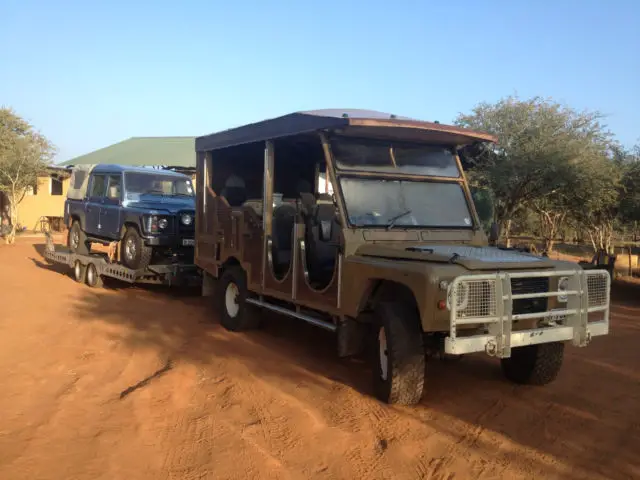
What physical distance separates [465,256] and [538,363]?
158 cm

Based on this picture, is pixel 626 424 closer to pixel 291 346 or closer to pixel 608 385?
pixel 608 385

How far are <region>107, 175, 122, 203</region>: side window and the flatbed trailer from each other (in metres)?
1.22

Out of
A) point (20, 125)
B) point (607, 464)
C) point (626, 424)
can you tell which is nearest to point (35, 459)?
point (607, 464)

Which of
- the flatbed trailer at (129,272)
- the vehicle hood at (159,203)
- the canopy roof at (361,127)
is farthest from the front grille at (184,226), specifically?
the canopy roof at (361,127)

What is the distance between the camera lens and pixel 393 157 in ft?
20.9

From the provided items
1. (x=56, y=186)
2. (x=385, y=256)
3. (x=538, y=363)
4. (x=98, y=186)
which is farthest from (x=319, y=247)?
(x=56, y=186)

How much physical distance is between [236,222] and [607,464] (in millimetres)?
5294

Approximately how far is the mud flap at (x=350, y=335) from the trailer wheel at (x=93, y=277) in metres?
7.46

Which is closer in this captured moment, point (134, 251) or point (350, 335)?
point (350, 335)

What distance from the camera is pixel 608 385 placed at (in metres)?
5.82

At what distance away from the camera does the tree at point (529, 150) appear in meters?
14.4

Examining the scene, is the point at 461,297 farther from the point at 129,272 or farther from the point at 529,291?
the point at 129,272

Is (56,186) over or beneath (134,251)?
over

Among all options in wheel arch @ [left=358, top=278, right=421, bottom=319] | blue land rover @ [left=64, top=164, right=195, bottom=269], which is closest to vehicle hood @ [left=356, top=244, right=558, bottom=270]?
wheel arch @ [left=358, top=278, right=421, bottom=319]
